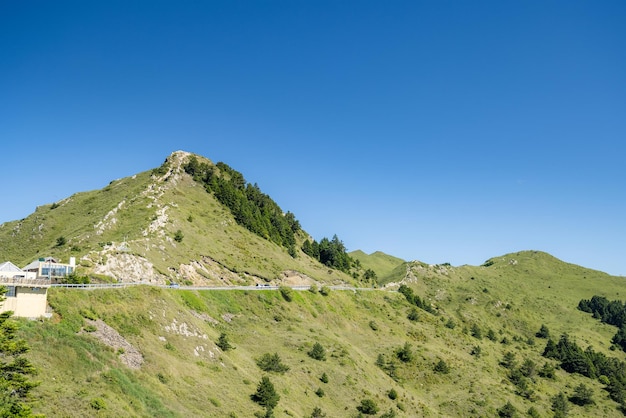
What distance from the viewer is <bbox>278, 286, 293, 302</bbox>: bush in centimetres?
8388

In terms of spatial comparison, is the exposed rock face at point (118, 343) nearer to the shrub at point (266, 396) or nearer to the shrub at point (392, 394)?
the shrub at point (266, 396)

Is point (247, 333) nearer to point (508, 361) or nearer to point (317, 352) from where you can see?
point (317, 352)

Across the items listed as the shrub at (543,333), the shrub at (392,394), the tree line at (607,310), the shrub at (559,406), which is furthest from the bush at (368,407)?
the tree line at (607,310)

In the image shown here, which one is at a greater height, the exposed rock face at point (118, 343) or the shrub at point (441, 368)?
the exposed rock face at point (118, 343)

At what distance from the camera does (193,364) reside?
4556cm

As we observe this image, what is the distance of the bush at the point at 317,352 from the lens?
6398 cm

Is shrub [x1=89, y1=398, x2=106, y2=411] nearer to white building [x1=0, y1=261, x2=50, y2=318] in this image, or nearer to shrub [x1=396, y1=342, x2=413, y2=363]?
white building [x1=0, y1=261, x2=50, y2=318]

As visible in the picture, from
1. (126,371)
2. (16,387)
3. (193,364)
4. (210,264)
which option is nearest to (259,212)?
(210,264)

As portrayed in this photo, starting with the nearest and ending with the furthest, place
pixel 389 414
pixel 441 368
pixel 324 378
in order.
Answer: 1. pixel 389 414
2. pixel 324 378
3. pixel 441 368

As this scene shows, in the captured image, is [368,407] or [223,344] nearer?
[223,344]

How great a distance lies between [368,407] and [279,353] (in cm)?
1460

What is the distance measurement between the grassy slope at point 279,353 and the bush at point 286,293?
4.38 ft

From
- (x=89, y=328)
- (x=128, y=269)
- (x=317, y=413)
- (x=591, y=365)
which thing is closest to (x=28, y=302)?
(x=89, y=328)

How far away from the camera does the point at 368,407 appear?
55188 millimetres
